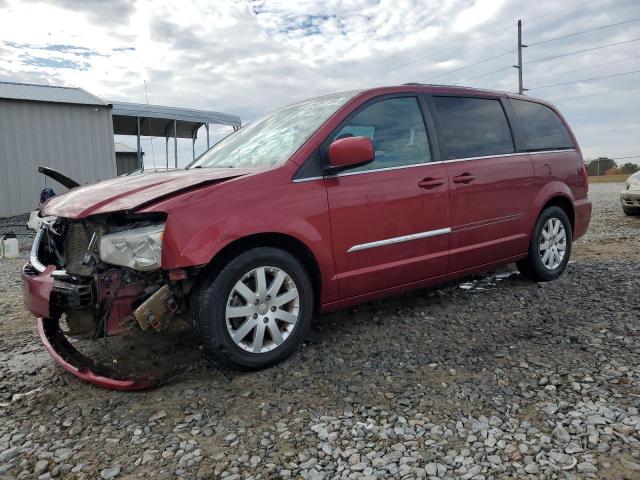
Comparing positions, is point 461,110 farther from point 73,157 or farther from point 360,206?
point 73,157

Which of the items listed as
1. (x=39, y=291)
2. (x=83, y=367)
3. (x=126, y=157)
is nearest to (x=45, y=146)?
(x=126, y=157)

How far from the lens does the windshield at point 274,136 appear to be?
11.0 ft

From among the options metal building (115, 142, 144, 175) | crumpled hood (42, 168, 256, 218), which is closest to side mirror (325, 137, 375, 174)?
crumpled hood (42, 168, 256, 218)

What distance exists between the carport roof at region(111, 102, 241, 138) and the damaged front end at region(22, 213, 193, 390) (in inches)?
464

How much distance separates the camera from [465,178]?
3.91 meters

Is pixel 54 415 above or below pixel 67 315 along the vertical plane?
below

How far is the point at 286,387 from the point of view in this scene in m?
2.78

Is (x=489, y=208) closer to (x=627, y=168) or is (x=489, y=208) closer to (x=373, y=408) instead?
(x=373, y=408)

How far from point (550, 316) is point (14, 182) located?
1470 centimetres

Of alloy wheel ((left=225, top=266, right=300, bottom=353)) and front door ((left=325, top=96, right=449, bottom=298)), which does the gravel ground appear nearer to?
alloy wheel ((left=225, top=266, right=300, bottom=353))

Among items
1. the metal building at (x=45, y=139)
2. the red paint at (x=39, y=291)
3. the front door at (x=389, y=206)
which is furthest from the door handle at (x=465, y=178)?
the metal building at (x=45, y=139)

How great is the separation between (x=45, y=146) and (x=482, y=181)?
45.9ft

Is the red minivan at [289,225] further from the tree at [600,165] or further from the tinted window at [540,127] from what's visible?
the tree at [600,165]

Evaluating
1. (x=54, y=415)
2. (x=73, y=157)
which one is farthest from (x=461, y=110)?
(x=73, y=157)
